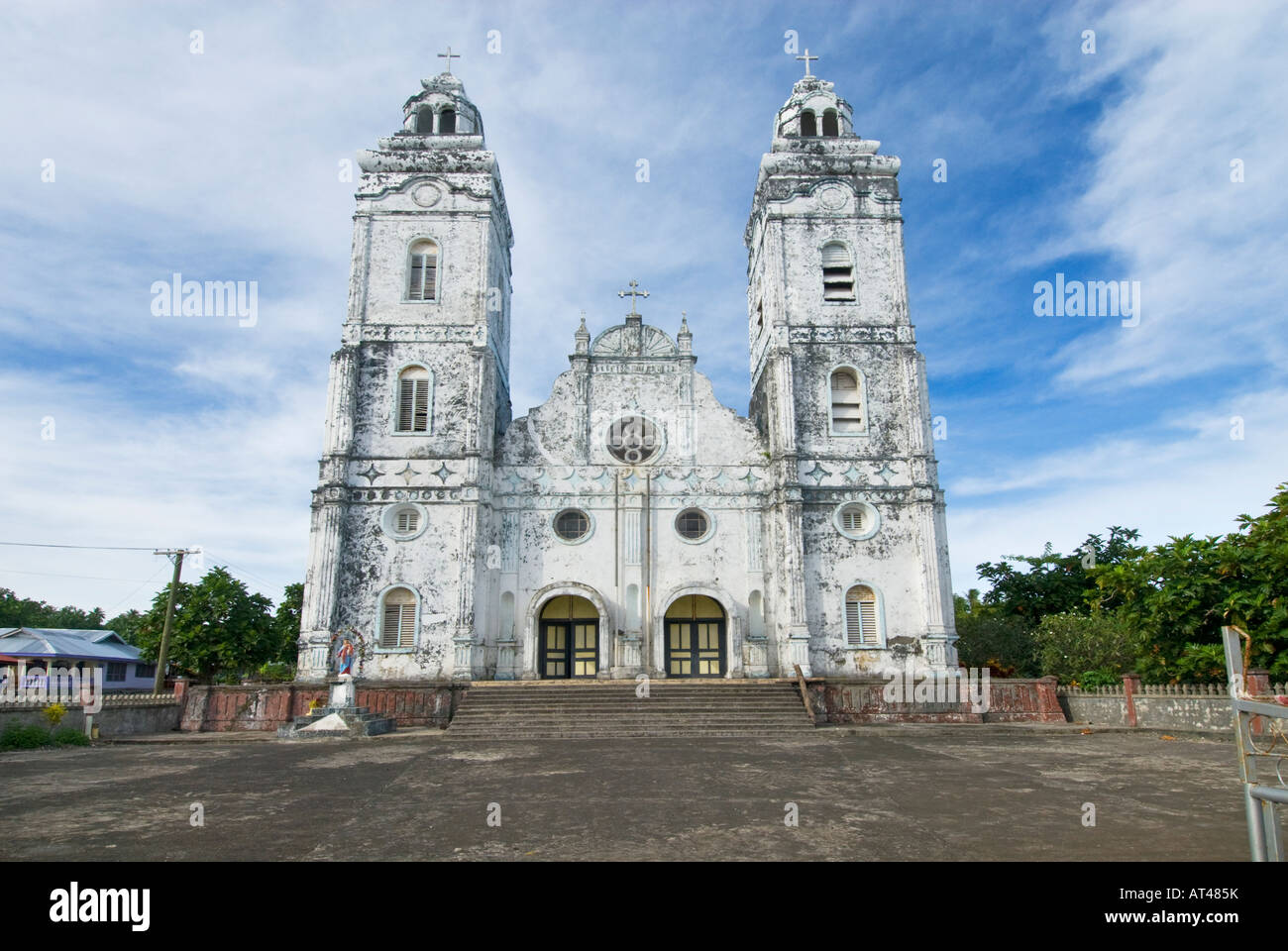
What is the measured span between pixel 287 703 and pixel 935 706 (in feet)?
51.3

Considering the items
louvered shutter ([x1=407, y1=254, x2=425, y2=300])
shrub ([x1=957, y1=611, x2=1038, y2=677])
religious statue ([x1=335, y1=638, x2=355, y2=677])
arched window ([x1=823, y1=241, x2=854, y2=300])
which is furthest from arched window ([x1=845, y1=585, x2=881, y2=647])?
louvered shutter ([x1=407, y1=254, x2=425, y2=300])

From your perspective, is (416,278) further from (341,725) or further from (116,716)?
(116,716)

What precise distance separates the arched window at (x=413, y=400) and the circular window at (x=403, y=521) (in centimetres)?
227

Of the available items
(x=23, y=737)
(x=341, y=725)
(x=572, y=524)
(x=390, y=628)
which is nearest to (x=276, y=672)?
(x=390, y=628)

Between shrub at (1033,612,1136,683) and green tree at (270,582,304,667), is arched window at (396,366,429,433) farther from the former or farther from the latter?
shrub at (1033,612,1136,683)

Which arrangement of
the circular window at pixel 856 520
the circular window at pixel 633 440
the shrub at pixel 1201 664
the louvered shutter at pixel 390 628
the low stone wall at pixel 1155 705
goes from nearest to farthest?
the low stone wall at pixel 1155 705, the shrub at pixel 1201 664, the louvered shutter at pixel 390 628, the circular window at pixel 856 520, the circular window at pixel 633 440

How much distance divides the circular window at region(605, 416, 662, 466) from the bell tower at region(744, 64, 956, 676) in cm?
351

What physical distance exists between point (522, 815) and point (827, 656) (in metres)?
15.1

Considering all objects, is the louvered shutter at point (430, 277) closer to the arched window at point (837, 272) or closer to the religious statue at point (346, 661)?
the religious statue at point (346, 661)

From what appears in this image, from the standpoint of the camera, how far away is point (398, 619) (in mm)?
21422

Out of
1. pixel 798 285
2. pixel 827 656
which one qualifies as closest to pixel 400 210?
pixel 798 285

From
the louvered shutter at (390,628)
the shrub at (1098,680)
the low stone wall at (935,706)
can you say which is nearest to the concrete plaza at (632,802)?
the low stone wall at (935,706)

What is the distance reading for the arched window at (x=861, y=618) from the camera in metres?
21.8

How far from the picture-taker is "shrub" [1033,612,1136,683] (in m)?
21.0
